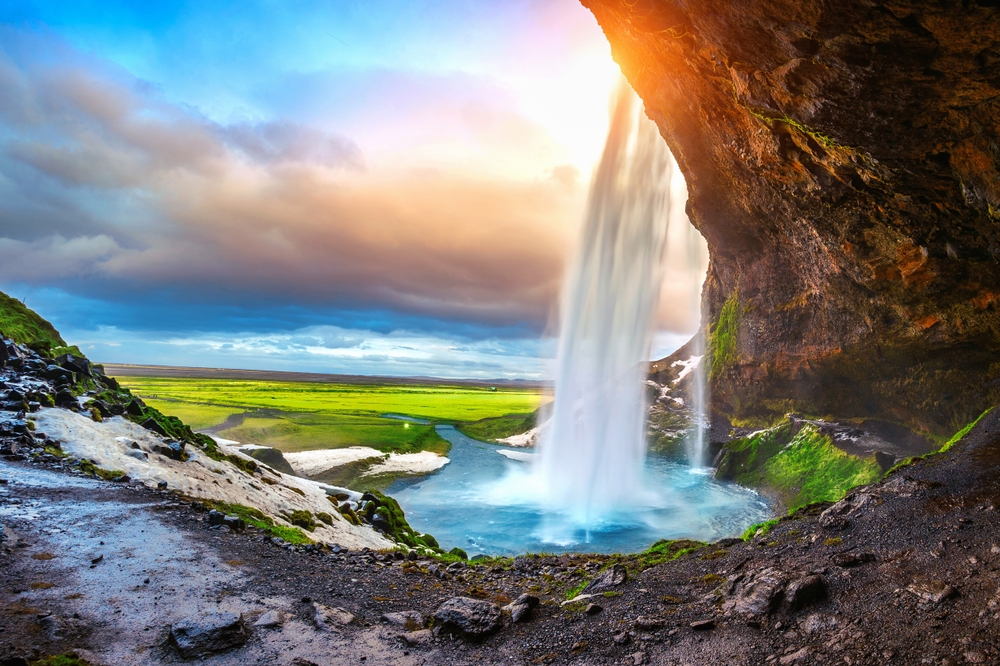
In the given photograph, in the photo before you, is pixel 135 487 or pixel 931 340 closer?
pixel 135 487

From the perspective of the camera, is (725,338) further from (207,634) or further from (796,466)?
(207,634)

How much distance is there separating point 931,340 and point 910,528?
20.4 metres

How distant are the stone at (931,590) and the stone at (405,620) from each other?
8735 millimetres

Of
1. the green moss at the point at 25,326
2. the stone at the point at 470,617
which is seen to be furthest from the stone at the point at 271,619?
the green moss at the point at 25,326

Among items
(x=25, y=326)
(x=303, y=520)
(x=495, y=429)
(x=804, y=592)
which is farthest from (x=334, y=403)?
(x=804, y=592)

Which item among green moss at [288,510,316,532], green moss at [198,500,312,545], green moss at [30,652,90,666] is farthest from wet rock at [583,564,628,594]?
green moss at [288,510,316,532]

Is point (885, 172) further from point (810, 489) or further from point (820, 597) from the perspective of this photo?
point (810, 489)

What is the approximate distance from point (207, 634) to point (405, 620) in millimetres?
3359

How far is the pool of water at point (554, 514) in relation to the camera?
22.1 m

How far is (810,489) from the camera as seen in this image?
27547 mm

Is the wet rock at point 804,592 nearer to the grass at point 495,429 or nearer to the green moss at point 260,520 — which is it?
the green moss at point 260,520

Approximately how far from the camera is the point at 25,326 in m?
26.8

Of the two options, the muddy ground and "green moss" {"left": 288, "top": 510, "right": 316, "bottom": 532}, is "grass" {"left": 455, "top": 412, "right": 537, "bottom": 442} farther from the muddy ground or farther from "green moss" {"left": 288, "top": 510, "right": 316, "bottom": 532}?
the muddy ground

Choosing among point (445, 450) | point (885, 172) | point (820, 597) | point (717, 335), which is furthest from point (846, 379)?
point (445, 450)
